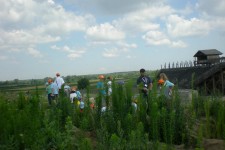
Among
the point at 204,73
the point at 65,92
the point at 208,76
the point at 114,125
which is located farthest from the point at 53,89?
the point at 204,73

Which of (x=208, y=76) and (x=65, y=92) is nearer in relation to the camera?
(x=65, y=92)

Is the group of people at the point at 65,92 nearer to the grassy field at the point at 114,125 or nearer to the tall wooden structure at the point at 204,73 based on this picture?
the grassy field at the point at 114,125

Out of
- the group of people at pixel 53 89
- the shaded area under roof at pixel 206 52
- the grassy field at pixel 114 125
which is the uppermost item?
the shaded area under roof at pixel 206 52

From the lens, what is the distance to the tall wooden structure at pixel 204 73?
22.8m

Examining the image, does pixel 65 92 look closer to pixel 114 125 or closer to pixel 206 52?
pixel 114 125

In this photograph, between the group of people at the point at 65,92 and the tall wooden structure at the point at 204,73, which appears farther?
the tall wooden structure at the point at 204,73

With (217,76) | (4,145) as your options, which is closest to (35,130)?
(4,145)

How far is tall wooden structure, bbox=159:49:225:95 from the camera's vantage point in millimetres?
22828

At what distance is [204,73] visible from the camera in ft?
78.7

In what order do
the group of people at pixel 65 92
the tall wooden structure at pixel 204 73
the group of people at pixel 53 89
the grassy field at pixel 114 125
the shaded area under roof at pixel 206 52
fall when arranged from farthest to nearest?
the shaded area under roof at pixel 206 52 < the tall wooden structure at pixel 204 73 < the group of people at pixel 53 89 < the group of people at pixel 65 92 < the grassy field at pixel 114 125

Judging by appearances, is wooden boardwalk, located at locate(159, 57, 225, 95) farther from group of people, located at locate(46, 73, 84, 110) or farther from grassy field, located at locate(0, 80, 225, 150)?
grassy field, located at locate(0, 80, 225, 150)

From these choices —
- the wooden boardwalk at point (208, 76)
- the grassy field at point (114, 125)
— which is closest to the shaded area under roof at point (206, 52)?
the wooden boardwalk at point (208, 76)

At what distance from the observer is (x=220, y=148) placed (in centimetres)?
362

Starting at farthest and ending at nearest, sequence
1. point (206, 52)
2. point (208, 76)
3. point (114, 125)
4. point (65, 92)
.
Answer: point (206, 52)
point (208, 76)
point (65, 92)
point (114, 125)
